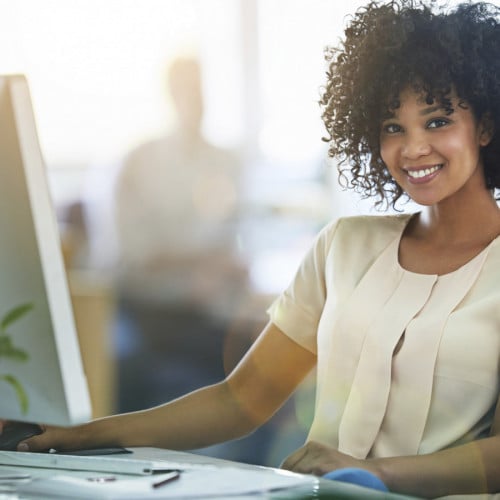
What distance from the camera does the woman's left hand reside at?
0.95 meters

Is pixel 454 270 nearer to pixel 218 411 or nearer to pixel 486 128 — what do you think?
pixel 486 128

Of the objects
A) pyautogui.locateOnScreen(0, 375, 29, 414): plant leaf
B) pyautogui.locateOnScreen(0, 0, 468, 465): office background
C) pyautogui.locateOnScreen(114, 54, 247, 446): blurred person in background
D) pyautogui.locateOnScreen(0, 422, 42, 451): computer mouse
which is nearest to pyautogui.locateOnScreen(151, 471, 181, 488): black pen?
pyautogui.locateOnScreen(0, 375, 29, 414): plant leaf

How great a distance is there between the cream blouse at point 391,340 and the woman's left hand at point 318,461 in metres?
0.11

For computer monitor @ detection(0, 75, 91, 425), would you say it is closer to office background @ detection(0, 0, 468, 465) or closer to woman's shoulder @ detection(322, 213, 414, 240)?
woman's shoulder @ detection(322, 213, 414, 240)

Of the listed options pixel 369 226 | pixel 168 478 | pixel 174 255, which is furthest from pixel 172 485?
pixel 174 255

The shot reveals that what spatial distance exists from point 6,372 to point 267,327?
1.55 feet

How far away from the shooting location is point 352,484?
0.87 metres

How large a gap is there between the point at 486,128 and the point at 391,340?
291 mm

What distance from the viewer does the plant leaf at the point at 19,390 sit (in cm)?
86

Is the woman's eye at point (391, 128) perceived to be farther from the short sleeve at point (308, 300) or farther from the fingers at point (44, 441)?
the fingers at point (44, 441)

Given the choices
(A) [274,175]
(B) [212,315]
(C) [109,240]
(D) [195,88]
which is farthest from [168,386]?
(A) [274,175]

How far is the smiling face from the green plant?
0.52 meters

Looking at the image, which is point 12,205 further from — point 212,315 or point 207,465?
point 212,315

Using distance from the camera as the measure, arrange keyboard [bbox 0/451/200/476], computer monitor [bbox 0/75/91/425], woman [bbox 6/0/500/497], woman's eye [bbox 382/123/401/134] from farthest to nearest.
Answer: woman's eye [bbox 382/123/401/134] < woman [bbox 6/0/500/497] < keyboard [bbox 0/451/200/476] < computer monitor [bbox 0/75/91/425]
